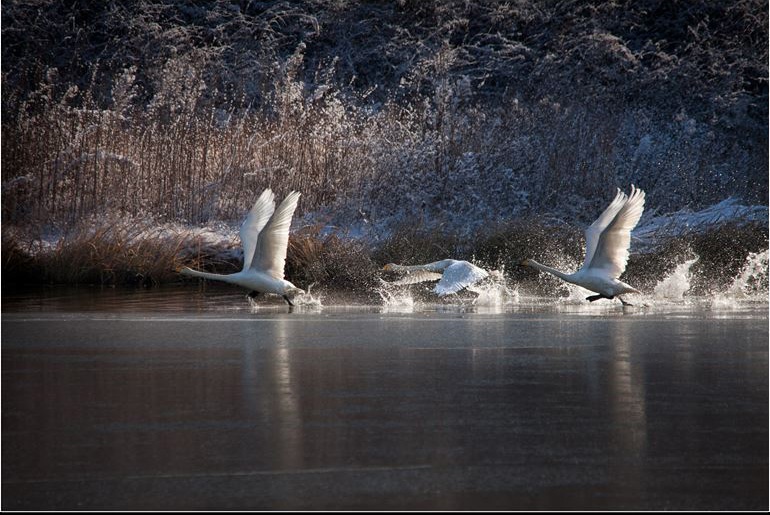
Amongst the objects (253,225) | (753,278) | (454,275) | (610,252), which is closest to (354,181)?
(253,225)

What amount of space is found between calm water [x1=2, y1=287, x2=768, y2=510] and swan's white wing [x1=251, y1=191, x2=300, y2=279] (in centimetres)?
196

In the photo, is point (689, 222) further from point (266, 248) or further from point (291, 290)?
point (266, 248)

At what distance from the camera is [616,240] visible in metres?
13.5

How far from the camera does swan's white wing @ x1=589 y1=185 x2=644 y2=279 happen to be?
44.0 ft

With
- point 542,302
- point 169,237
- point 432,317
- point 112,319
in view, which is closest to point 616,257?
point 542,302

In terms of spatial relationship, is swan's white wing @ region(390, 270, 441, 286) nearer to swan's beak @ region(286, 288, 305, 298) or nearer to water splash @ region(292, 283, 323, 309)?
water splash @ region(292, 283, 323, 309)

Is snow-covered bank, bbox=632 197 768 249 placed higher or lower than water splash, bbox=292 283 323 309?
higher

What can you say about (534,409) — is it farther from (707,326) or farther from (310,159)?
(310,159)

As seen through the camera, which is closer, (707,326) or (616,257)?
(707,326)

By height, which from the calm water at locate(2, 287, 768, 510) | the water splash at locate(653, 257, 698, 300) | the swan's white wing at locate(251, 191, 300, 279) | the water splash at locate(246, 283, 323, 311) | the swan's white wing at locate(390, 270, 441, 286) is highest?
the swan's white wing at locate(251, 191, 300, 279)

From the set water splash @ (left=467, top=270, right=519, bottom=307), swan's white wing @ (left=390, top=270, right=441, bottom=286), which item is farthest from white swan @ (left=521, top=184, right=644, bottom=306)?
swan's white wing @ (left=390, top=270, right=441, bottom=286)

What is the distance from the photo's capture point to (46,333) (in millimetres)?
10820

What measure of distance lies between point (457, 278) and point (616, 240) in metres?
1.83

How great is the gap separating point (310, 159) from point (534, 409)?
44.4 ft
